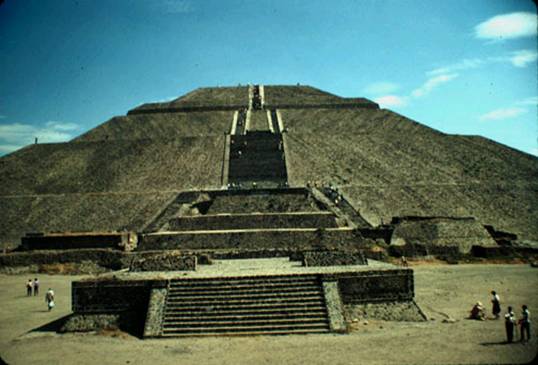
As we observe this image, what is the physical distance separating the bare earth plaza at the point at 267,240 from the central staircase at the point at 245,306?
0.13ft

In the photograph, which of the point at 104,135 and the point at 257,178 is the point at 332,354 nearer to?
the point at 257,178

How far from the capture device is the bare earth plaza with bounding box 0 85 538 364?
10.8m

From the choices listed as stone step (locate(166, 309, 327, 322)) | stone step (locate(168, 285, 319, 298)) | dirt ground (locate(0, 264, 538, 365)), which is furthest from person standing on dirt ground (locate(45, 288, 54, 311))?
stone step (locate(166, 309, 327, 322))

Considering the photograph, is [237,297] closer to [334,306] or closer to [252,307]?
[252,307]

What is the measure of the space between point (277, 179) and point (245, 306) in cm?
2382

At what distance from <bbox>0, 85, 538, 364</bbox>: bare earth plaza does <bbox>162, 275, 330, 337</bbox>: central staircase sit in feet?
0.13

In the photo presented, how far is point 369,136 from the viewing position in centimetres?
4397

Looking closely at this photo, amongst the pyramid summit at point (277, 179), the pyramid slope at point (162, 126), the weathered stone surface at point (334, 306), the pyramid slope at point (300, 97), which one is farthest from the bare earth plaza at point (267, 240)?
the pyramid slope at point (300, 97)

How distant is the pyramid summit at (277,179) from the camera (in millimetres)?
25766

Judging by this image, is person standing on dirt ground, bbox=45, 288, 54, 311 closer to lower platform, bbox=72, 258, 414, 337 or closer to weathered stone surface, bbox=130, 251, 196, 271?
weathered stone surface, bbox=130, 251, 196, 271

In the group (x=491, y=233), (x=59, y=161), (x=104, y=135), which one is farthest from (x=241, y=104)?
(x=491, y=233)

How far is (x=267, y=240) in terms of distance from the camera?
21172 millimetres

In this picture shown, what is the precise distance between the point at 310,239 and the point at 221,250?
3.42m

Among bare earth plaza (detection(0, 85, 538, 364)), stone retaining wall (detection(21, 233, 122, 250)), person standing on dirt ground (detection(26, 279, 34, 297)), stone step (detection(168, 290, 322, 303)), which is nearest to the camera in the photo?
bare earth plaza (detection(0, 85, 538, 364))
